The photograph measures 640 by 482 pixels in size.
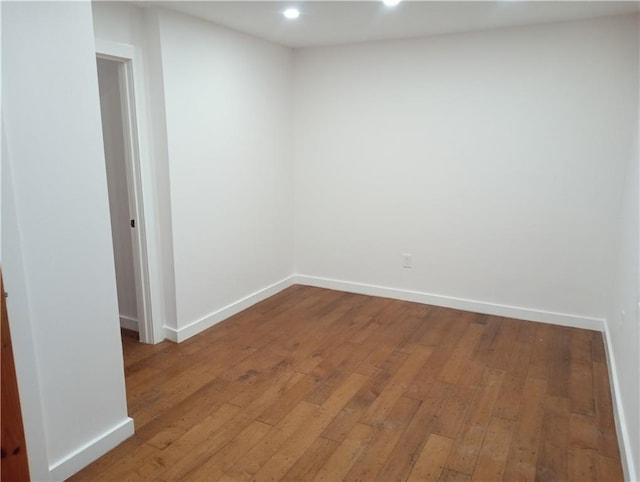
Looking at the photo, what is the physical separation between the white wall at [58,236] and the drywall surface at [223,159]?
50.2 inches

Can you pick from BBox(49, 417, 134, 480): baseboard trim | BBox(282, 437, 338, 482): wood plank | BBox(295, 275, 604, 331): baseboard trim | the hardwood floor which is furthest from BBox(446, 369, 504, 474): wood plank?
BBox(49, 417, 134, 480): baseboard trim

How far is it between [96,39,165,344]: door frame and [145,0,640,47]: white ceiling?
436 mm

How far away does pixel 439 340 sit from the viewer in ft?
11.9

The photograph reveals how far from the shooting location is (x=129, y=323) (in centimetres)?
383

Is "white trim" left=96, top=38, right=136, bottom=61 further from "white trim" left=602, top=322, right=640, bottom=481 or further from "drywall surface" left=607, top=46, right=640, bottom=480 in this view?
"white trim" left=602, top=322, right=640, bottom=481

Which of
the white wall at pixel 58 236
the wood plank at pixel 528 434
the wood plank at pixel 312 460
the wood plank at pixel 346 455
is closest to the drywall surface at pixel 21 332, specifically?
the white wall at pixel 58 236

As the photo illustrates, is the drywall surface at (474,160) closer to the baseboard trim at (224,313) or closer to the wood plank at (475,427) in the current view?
the baseboard trim at (224,313)

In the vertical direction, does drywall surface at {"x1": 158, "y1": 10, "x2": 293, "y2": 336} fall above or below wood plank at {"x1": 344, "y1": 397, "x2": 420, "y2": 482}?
above

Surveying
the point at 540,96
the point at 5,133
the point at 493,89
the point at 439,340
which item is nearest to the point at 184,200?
the point at 5,133

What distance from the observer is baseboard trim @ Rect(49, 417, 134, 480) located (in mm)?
2076

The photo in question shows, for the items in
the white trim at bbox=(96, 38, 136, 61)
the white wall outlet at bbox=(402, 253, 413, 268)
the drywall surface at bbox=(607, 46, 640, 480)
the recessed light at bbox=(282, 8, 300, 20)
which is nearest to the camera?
the drywall surface at bbox=(607, 46, 640, 480)

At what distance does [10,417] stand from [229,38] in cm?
306

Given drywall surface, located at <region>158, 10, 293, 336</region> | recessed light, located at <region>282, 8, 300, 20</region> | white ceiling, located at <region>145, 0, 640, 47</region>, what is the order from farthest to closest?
drywall surface, located at <region>158, 10, 293, 336</region>, recessed light, located at <region>282, 8, 300, 20</region>, white ceiling, located at <region>145, 0, 640, 47</region>

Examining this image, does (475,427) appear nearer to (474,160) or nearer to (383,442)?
(383,442)
